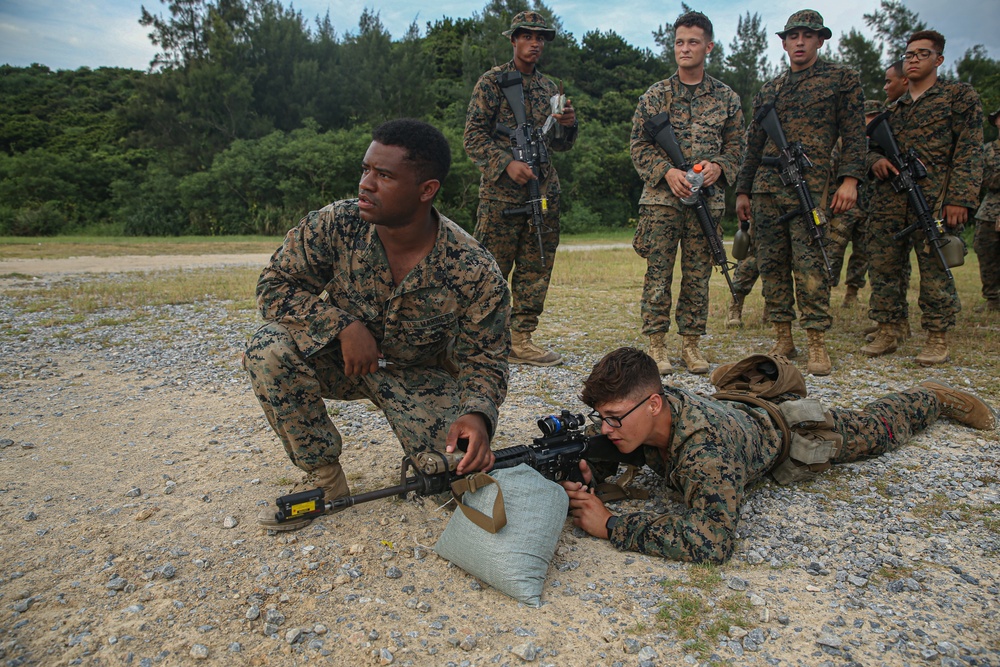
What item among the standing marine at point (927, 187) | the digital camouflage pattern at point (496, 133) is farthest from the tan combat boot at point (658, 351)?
the standing marine at point (927, 187)

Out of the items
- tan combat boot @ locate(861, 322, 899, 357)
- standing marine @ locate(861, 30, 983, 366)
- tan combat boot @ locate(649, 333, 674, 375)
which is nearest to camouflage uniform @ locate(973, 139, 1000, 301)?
standing marine @ locate(861, 30, 983, 366)

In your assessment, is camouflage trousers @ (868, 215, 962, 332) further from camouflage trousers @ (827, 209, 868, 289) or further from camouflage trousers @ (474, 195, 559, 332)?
camouflage trousers @ (474, 195, 559, 332)

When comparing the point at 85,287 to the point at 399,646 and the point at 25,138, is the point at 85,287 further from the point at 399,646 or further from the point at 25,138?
the point at 25,138

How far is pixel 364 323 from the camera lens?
10.7 ft

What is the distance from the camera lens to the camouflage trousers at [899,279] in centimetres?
579

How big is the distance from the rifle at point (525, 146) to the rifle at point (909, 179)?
9.10 ft

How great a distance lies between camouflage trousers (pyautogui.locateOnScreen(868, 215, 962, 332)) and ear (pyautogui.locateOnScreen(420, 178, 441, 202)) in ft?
15.1

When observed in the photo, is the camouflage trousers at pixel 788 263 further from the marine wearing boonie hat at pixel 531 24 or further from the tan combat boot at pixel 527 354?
the marine wearing boonie hat at pixel 531 24

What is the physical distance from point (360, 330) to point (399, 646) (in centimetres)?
132

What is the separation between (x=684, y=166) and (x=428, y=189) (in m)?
2.90


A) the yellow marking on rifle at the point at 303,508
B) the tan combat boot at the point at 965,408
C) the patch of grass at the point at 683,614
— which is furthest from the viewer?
the tan combat boot at the point at 965,408

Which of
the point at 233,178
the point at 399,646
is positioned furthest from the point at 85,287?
the point at 233,178

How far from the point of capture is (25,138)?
99.7 feet

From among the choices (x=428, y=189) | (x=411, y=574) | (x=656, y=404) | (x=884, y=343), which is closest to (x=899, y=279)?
(x=884, y=343)
